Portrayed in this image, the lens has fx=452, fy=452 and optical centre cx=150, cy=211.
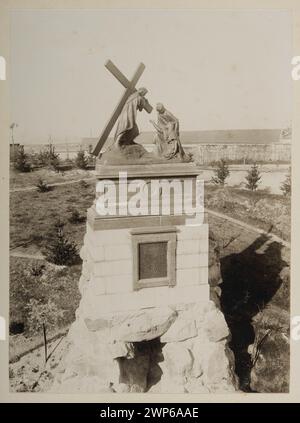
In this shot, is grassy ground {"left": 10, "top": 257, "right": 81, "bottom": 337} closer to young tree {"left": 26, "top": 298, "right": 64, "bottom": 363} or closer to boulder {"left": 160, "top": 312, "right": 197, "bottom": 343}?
young tree {"left": 26, "top": 298, "right": 64, "bottom": 363}

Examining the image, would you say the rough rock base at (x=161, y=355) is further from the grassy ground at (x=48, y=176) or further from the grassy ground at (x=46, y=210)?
the grassy ground at (x=48, y=176)

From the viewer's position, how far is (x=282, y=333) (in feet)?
24.1

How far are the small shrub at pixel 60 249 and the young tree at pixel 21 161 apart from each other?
133 centimetres

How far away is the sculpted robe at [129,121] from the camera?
6.27 metres

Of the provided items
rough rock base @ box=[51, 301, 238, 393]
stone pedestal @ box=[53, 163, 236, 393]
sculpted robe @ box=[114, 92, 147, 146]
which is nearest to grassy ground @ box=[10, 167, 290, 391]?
rough rock base @ box=[51, 301, 238, 393]

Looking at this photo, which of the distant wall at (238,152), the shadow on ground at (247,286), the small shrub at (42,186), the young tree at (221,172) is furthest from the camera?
the small shrub at (42,186)

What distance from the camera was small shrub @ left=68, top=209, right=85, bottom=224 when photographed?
28.9 ft

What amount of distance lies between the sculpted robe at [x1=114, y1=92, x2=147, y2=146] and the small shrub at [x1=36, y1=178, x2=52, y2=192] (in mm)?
3061

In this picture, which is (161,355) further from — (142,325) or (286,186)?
(286,186)

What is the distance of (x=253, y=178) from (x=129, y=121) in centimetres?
340

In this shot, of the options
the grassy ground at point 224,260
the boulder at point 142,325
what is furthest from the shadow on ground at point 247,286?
the boulder at point 142,325

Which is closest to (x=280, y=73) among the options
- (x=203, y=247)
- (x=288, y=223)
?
(x=288, y=223)

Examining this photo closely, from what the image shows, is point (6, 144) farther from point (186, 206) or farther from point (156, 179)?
point (186, 206)

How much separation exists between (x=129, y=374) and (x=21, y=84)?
4.48 meters
